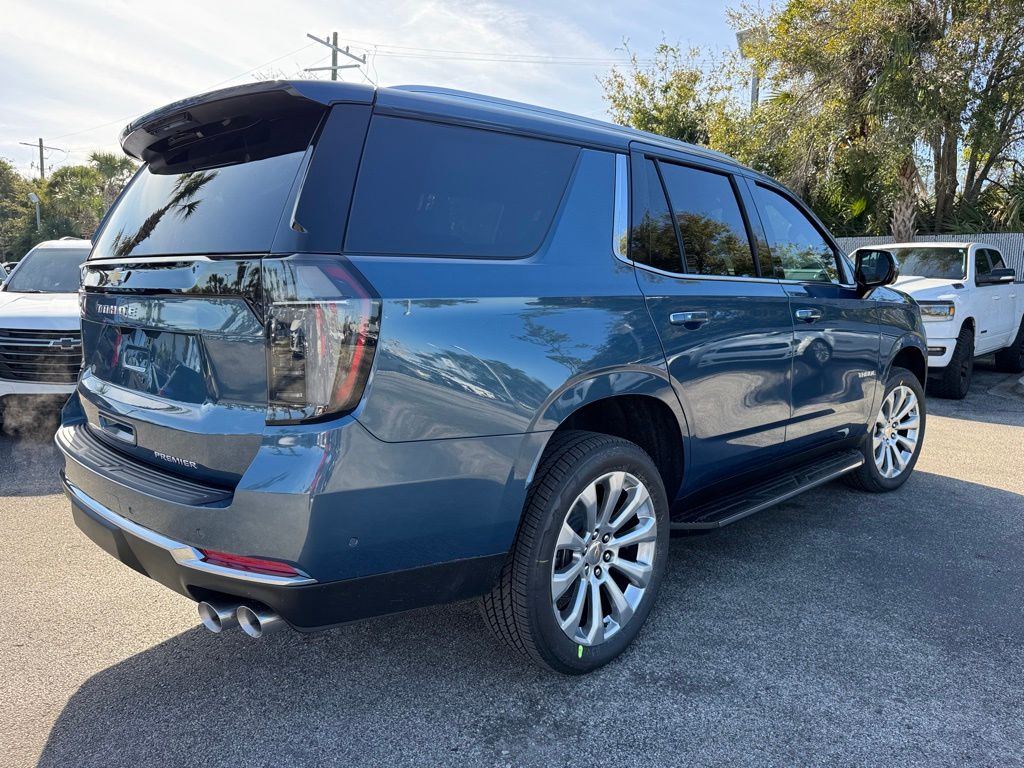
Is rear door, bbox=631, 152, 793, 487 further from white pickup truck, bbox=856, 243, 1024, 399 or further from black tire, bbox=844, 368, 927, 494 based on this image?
white pickup truck, bbox=856, 243, 1024, 399

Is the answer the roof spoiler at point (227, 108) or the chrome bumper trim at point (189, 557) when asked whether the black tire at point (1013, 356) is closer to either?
the roof spoiler at point (227, 108)

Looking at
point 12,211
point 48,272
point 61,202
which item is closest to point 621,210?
point 48,272

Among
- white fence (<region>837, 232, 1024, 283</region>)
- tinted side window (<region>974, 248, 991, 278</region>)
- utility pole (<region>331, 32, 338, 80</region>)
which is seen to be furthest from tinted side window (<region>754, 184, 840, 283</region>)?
utility pole (<region>331, 32, 338, 80</region>)

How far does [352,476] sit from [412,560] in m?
0.34

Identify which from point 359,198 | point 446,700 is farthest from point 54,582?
point 359,198

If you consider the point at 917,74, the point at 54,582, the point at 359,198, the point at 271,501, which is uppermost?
→ the point at 917,74

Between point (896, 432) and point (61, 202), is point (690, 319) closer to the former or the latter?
point (896, 432)

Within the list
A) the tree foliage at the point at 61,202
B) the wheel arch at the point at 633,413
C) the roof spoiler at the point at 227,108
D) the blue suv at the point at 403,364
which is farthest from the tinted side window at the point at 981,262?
the tree foliage at the point at 61,202

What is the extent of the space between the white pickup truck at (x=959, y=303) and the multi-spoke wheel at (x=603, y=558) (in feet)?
22.7

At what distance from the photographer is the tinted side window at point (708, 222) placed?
10.5 ft

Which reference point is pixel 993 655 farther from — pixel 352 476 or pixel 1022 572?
pixel 352 476

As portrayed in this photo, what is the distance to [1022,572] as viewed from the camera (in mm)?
3674

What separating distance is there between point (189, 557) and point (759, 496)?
95.5 inches

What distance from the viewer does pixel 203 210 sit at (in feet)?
7.97
